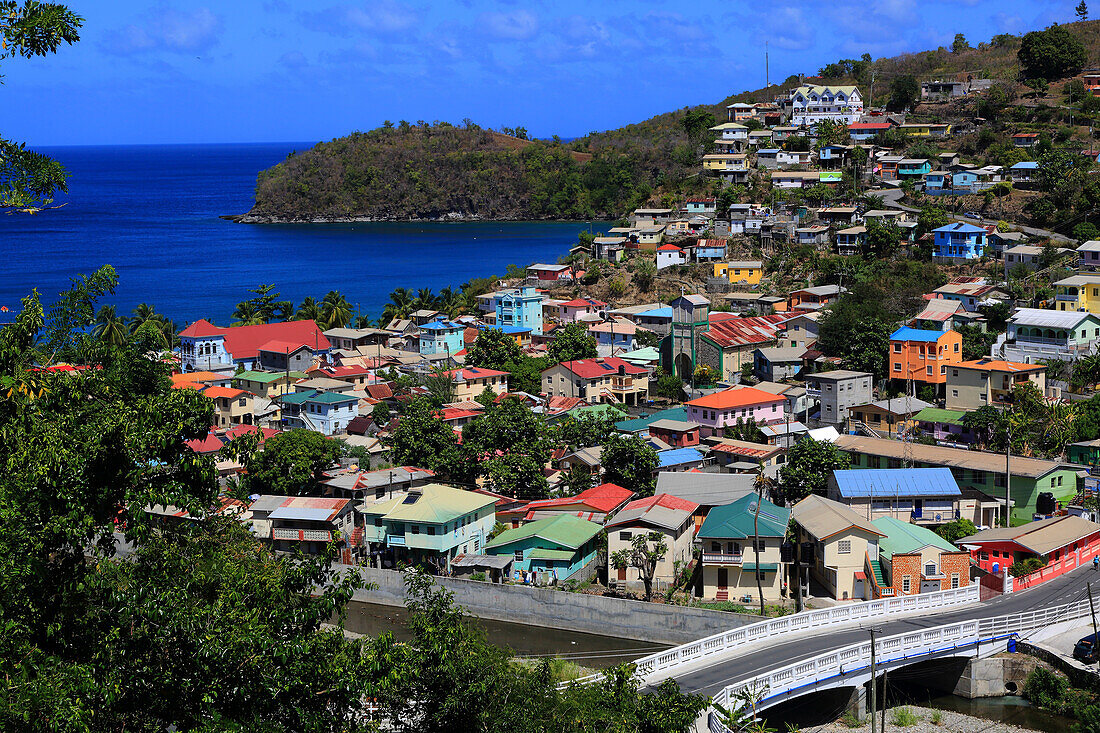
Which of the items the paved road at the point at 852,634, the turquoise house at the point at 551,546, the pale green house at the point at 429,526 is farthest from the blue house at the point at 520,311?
the paved road at the point at 852,634

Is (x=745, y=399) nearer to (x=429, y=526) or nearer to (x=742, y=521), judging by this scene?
(x=742, y=521)

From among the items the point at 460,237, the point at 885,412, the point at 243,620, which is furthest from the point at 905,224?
the point at 460,237

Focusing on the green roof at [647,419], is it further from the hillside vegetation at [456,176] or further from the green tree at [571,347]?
the hillside vegetation at [456,176]

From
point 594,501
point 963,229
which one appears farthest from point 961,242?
point 594,501

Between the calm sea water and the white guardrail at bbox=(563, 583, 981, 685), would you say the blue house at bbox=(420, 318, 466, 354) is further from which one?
the white guardrail at bbox=(563, 583, 981, 685)

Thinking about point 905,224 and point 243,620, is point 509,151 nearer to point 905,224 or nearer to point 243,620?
point 905,224

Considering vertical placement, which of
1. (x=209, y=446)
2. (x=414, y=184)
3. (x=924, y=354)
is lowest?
(x=209, y=446)

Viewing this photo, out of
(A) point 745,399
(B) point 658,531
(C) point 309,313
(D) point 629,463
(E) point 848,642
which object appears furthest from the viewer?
(C) point 309,313

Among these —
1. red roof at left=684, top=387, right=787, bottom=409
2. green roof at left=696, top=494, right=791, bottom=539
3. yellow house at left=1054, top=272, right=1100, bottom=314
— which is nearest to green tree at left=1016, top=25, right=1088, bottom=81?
yellow house at left=1054, top=272, right=1100, bottom=314
